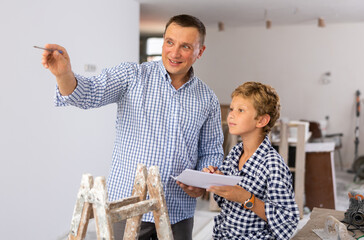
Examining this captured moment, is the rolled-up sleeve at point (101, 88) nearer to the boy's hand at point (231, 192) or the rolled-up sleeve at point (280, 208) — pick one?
the boy's hand at point (231, 192)

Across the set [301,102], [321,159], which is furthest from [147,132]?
[301,102]

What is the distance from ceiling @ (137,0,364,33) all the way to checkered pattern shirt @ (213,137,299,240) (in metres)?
4.79

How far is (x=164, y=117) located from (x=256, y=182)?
0.46 meters

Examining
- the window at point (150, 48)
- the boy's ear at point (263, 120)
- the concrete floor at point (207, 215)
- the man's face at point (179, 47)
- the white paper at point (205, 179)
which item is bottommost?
the concrete floor at point (207, 215)

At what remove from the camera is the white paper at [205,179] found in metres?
1.48

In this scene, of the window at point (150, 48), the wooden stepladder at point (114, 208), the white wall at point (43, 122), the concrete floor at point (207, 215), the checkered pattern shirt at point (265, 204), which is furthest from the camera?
the window at point (150, 48)

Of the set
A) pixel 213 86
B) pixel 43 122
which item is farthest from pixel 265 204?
pixel 213 86

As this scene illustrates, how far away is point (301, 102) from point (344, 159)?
1.37m

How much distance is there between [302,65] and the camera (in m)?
8.66

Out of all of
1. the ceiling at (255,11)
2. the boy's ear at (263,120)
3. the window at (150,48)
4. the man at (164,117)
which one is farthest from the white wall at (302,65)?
the boy's ear at (263,120)

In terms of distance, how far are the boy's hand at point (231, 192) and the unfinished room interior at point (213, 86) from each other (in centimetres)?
47

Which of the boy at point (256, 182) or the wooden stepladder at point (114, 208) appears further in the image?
the boy at point (256, 182)

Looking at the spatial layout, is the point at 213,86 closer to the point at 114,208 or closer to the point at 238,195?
the point at 238,195

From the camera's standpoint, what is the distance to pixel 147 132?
1.83m
